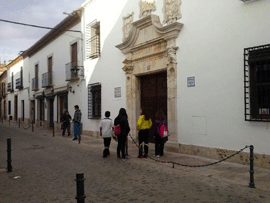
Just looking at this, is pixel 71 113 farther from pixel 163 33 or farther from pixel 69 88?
pixel 163 33

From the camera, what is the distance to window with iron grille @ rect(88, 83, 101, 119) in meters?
14.6

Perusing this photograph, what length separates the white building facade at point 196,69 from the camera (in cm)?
695

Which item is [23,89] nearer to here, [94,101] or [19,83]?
[19,83]

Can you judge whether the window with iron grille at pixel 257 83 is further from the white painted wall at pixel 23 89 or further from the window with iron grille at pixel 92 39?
the white painted wall at pixel 23 89

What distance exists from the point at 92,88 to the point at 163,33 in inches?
252

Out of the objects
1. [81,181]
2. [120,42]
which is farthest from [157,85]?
[81,181]

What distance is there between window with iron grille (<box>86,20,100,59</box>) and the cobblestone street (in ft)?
25.9

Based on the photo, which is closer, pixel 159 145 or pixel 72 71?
pixel 159 145

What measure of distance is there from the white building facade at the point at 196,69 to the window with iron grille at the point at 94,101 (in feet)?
4.17

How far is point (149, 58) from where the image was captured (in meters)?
10.6

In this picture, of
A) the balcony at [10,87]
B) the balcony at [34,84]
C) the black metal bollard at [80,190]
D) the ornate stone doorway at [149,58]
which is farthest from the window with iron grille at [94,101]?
the balcony at [10,87]

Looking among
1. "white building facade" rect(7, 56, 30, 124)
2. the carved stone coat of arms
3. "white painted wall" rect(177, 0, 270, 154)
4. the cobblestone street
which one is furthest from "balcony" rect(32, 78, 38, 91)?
"white painted wall" rect(177, 0, 270, 154)

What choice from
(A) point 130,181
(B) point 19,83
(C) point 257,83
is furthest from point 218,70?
(B) point 19,83

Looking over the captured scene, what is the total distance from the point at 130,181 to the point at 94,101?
966 centimetres
